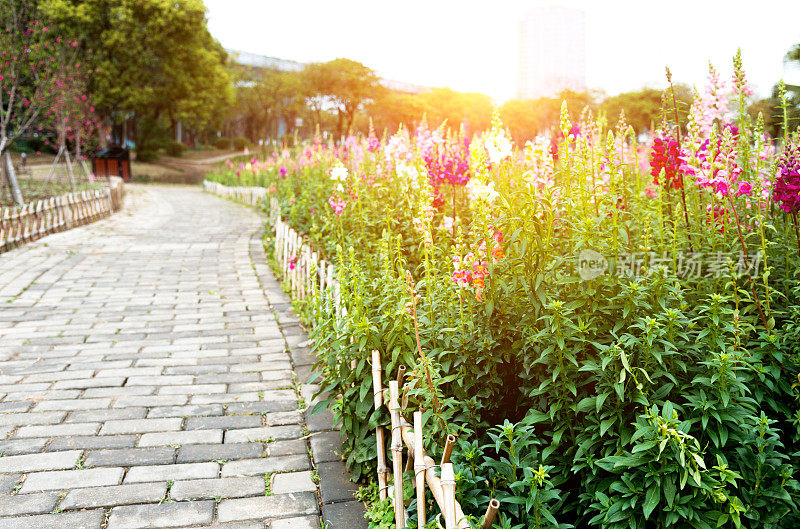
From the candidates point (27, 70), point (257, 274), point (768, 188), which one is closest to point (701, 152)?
point (768, 188)

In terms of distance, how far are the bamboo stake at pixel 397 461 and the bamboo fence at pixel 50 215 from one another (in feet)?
31.3

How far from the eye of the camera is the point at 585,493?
2424 mm

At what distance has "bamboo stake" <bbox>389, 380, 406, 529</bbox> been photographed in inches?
107

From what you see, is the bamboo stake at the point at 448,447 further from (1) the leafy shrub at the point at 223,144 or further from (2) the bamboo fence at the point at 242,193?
(1) the leafy shrub at the point at 223,144

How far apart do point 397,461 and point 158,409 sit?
2.21 meters

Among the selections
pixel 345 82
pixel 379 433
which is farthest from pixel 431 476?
pixel 345 82

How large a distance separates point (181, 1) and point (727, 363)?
3483cm

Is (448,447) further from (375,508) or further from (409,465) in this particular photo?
(375,508)

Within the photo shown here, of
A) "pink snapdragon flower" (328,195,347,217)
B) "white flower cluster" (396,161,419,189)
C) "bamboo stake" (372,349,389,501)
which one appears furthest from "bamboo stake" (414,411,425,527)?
"pink snapdragon flower" (328,195,347,217)

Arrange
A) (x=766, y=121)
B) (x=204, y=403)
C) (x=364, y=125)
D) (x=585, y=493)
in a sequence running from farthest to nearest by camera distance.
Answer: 1. (x=364, y=125)
2. (x=204, y=403)
3. (x=766, y=121)
4. (x=585, y=493)

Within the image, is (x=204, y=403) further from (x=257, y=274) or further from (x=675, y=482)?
(x=257, y=274)

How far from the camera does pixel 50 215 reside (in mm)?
12320

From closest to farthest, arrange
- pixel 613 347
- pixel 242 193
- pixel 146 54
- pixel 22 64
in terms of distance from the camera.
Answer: pixel 613 347
pixel 22 64
pixel 242 193
pixel 146 54

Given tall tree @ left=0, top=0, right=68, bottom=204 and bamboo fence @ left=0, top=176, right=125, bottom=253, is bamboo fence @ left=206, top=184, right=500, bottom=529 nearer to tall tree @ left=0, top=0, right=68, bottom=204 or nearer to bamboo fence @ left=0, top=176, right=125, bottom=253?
bamboo fence @ left=0, top=176, right=125, bottom=253
